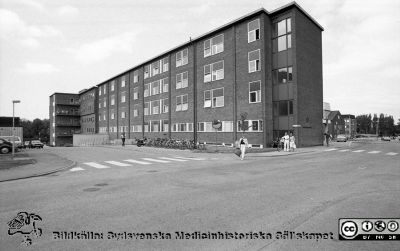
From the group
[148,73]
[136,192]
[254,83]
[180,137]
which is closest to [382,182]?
[136,192]

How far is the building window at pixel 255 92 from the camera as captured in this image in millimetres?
29009

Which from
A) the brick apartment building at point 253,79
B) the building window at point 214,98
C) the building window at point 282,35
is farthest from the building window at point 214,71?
the building window at point 282,35

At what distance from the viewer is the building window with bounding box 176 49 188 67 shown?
39500 mm

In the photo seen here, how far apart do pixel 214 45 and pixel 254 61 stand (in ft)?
24.7

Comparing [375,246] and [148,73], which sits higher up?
[148,73]

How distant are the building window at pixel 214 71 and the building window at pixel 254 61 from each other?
4.46 m

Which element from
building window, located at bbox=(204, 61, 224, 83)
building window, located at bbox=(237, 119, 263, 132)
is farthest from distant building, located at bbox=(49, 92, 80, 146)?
building window, located at bbox=(237, 119, 263, 132)

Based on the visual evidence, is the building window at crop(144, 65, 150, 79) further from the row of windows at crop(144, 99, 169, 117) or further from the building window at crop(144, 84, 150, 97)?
the row of windows at crop(144, 99, 169, 117)

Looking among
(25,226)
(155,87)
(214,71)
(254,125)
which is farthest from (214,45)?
(25,226)

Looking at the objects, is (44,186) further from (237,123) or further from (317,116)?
(317,116)

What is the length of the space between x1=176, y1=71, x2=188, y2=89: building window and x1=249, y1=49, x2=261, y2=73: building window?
11.9m

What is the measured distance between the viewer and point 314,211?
18.7 feet

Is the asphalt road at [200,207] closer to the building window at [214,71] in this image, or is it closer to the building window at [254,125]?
the building window at [254,125]

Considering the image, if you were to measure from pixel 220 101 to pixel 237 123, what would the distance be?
4.17 m
